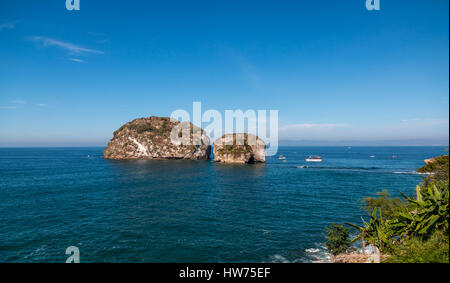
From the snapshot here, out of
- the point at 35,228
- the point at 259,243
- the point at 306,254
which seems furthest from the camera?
the point at 35,228

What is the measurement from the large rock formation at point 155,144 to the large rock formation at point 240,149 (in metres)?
27.3

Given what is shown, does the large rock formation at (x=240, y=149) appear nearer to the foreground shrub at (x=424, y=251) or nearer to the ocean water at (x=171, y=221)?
the ocean water at (x=171, y=221)

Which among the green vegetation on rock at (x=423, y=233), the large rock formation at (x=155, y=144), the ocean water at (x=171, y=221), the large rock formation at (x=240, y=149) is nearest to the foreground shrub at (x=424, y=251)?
the green vegetation on rock at (x=423, y=233)

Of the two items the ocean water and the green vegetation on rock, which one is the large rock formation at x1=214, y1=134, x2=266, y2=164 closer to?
the ocean water

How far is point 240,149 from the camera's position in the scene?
4840 inches

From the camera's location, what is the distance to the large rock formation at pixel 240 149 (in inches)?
4808

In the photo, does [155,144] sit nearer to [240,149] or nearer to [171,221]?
[240,149]

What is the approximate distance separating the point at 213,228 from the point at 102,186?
41.5 meters

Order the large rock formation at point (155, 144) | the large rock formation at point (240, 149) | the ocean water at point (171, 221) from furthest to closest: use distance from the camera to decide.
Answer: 1. the large rock formation at point (155, 144)
2. the large rock formation at point (240, 149)
3. the ocean water at point (171, 221)

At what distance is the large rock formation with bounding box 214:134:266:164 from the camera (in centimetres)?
12212

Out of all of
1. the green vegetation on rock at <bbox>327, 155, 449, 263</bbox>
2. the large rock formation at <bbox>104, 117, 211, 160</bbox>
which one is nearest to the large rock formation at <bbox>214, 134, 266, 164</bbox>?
the large rock formation at <bbox>104, 117, 211, 160</bbox>
